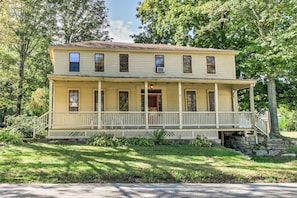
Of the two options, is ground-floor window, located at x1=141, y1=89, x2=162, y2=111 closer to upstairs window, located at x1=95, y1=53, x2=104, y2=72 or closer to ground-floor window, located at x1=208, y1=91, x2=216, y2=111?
ground-floor window, located at x1=208, y1=91, x2=216, y2=111

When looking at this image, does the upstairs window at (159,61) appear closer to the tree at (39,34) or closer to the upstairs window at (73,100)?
the upstairs window at (73,100)

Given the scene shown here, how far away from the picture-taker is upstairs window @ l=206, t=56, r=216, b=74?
58.1 feet

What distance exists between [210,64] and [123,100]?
21.0ft

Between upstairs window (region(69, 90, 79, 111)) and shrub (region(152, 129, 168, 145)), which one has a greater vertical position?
upstairs window (region(69, 90, 79, 111))

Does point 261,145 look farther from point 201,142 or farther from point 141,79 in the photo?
point 141,79

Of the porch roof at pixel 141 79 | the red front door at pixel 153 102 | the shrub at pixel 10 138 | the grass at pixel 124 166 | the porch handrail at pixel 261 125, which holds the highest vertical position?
the porch roof at pixel 141 79

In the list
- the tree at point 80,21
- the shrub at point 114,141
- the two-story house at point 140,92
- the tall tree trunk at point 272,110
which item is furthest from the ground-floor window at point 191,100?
the tree at point 80,21

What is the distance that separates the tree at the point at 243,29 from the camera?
17.3 m

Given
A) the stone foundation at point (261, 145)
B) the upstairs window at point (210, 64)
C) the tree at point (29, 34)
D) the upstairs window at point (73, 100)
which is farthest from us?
the tree at point (29, 34)

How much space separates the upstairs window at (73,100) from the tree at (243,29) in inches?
463

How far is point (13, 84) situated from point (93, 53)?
11982 millimetres

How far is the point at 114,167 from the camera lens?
29.8 feet

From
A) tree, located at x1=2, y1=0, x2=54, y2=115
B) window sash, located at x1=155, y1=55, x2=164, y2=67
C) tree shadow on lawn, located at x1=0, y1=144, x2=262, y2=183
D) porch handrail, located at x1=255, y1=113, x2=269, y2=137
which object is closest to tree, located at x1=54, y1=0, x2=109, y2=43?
tree, located at x1=2, y1=0, x2=54, y2=115

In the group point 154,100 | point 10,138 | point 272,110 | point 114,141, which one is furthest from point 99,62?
point 272,110
